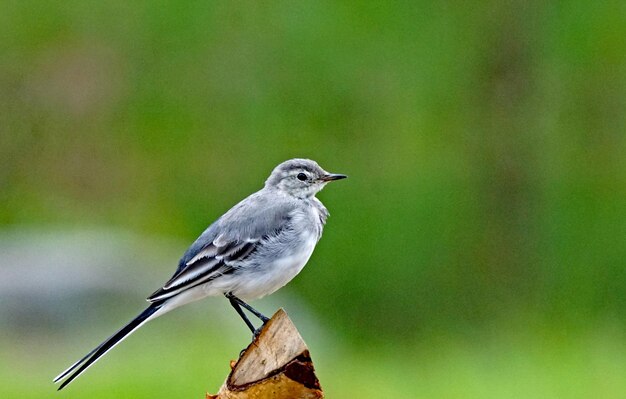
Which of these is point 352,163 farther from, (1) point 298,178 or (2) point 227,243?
(2) point 227,243

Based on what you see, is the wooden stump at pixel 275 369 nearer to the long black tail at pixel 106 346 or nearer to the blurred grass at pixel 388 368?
the long black tail at pixel 106 346

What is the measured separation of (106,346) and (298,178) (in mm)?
1871

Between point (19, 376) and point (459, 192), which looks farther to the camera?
point (459, 192)

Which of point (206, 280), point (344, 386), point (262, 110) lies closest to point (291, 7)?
point (262, 110)

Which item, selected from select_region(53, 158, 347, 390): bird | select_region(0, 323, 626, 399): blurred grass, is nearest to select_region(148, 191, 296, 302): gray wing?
select_region(53, 158, 347, 390): bird

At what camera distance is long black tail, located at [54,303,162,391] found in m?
6.23

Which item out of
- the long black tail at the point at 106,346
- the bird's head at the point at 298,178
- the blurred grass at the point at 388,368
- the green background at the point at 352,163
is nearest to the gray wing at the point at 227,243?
the long black tail at the point at 106,346

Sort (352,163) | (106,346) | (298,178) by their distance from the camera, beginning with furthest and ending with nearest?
(352,163), (298,178), (106,346)

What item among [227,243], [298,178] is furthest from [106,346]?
[298,178]

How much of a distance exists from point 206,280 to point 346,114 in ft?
34.5

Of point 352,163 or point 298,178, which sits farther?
point 352,163

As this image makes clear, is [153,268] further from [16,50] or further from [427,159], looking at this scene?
[16,50]

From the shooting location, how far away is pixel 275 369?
5.50 meters

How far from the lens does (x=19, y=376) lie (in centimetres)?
1178
